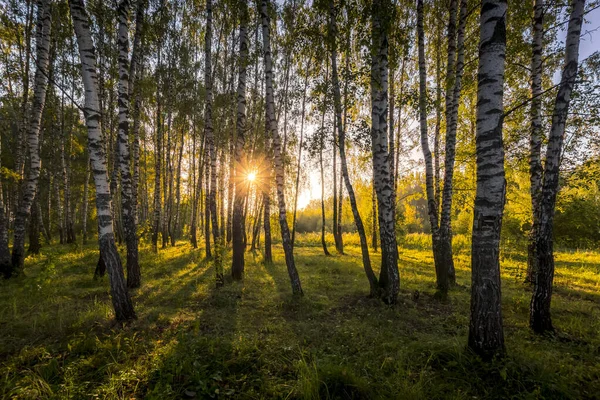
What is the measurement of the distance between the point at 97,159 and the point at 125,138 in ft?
5.14

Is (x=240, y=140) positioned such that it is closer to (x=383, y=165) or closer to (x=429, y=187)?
(x=383, y=165)

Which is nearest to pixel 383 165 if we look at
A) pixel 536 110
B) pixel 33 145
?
pixel 536 110

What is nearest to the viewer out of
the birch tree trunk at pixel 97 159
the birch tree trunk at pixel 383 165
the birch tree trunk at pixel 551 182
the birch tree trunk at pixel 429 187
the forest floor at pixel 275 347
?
the forest floor at pixel 275 347

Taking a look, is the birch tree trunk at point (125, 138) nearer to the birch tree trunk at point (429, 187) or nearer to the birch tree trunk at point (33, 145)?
the birch tree trunk at point (33, 145)

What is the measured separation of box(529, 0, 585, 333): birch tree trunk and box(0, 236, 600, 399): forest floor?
54 cm

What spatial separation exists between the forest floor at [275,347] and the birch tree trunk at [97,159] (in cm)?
61

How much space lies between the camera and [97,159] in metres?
4.79

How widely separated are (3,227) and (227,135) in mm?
12080

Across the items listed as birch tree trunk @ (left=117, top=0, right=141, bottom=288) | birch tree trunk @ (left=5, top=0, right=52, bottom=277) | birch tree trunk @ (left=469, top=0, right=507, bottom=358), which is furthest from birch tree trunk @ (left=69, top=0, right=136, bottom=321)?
birch tree trunk @ (left=469, top=0, right=507, bottom=358)

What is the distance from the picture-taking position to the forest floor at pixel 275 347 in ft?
10.1

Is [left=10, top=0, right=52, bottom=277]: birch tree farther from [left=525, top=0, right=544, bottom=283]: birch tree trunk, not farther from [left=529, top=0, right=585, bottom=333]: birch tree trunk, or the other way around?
[left=525, top=0, right=544, bottom=283]: birch tree trunk

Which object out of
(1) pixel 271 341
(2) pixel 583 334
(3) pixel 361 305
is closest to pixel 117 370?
(1) pixel 271 341

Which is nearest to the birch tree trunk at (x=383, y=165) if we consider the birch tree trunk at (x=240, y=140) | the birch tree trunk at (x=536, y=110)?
the birch tree trunk at (x=240, y=140)

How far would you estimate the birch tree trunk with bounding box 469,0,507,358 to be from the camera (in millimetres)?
3385
